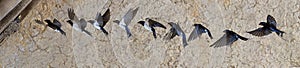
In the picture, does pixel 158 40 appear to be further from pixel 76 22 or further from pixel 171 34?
pixel 76 22

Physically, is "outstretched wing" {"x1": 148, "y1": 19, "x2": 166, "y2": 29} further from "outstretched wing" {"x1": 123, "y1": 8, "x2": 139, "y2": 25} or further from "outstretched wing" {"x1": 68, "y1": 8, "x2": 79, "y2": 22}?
"outstretched wing" {"x1": 68, "y1": 8, "x2": 79, "y2": 22}

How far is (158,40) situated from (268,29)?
0.27 meters

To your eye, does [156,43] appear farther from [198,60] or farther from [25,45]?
[25,45]

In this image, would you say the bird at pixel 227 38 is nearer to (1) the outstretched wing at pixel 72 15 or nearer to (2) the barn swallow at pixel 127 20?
(2) the barn swallow at pixel 127 20

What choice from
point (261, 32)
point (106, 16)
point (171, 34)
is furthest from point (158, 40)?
point (261, 32)

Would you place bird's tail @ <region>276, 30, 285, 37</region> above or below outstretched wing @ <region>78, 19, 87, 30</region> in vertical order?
below

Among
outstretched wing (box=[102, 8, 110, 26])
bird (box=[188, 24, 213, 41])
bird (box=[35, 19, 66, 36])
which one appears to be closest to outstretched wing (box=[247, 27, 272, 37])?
bird (box=[188, 24, 213, 41])

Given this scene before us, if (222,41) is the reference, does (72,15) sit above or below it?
above

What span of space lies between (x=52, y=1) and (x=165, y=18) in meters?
0.31

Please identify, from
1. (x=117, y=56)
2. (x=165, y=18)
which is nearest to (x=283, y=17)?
(x=165, y=18)

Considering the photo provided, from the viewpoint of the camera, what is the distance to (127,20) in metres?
1.13

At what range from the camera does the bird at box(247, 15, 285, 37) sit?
1.03m

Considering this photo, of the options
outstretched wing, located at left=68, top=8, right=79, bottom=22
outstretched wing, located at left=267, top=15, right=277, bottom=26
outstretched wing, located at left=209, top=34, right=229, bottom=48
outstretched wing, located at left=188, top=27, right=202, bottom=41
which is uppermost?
outstretched wing, located at left=68, top=8, right=79, bottom=22

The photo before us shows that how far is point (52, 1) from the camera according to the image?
1175mm
